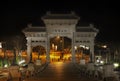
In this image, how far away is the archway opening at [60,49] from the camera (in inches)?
2611

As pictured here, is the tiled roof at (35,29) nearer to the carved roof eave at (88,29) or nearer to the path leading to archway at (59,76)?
the carved roof eave at (88,29)

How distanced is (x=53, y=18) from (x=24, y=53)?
38.6ft

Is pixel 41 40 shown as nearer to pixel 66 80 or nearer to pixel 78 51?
pixel 78 51

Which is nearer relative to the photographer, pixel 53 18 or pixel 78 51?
pixel 53 18

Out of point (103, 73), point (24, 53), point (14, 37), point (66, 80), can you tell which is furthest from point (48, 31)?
point (103, 73)

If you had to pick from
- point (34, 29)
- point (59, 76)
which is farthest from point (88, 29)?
point (59, 76)

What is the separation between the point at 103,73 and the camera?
2484cm

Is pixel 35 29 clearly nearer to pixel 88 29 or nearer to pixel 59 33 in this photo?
pixel 59 33

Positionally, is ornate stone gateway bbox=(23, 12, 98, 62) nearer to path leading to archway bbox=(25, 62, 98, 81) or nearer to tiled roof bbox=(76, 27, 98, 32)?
tiled roof bbox=(76, 27, 98, 32)

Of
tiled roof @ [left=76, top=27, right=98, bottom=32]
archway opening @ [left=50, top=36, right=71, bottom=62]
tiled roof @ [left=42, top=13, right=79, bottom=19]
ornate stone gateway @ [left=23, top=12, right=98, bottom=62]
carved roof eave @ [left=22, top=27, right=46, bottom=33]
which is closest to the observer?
ornate stone gateway @ [left=23, top=12, right=98, bottom=62]

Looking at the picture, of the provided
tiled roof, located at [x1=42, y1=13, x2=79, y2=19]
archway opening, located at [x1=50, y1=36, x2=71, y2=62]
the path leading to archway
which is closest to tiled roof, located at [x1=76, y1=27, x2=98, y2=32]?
tiled roof, located at [x1=42, y1=13, x2=79, y2=19]

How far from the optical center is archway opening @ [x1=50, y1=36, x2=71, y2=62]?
218 ft

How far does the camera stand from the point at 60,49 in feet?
244

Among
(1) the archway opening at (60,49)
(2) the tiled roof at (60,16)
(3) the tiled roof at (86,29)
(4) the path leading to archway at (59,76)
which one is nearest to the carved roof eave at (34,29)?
(2) the tiled roof at (60,16)
